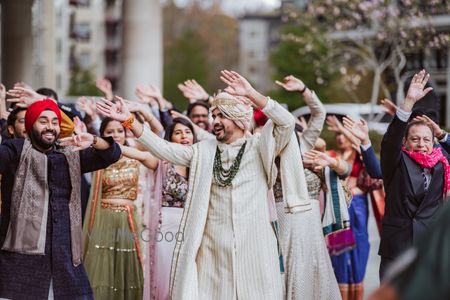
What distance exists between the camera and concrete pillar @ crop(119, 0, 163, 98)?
1986 cm

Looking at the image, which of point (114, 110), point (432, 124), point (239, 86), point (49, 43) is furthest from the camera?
point (49, 43)

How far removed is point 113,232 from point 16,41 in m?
22.4

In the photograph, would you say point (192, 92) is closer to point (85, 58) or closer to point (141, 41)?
point (141, 41)

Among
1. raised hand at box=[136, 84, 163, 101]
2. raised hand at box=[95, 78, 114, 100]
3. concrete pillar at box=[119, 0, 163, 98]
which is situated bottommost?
raised hand at box=[136, 84, 163, 101]

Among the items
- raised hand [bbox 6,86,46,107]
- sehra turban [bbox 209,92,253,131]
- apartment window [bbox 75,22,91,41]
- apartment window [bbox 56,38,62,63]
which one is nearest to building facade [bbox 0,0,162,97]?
raised hand [bbox 6,86,46,107]

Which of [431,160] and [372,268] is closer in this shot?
[431,160]

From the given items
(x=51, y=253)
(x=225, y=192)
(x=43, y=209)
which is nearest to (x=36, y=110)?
(x=43, y=209)

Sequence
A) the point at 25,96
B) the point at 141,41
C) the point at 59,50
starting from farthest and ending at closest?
1. the point at 59,50
2. the point at 141,41
3. the point at 25,96

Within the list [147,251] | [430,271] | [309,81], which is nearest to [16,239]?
[147,251]

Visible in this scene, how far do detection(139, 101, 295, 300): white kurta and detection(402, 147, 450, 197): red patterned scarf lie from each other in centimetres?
108

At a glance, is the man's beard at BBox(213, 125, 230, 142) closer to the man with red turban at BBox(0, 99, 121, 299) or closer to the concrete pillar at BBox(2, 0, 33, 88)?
the man with red turban at BBox(0, 99, 121, 299)

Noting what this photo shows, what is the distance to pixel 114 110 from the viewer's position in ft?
21.7

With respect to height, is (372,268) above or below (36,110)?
below

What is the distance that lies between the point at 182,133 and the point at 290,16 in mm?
17355
